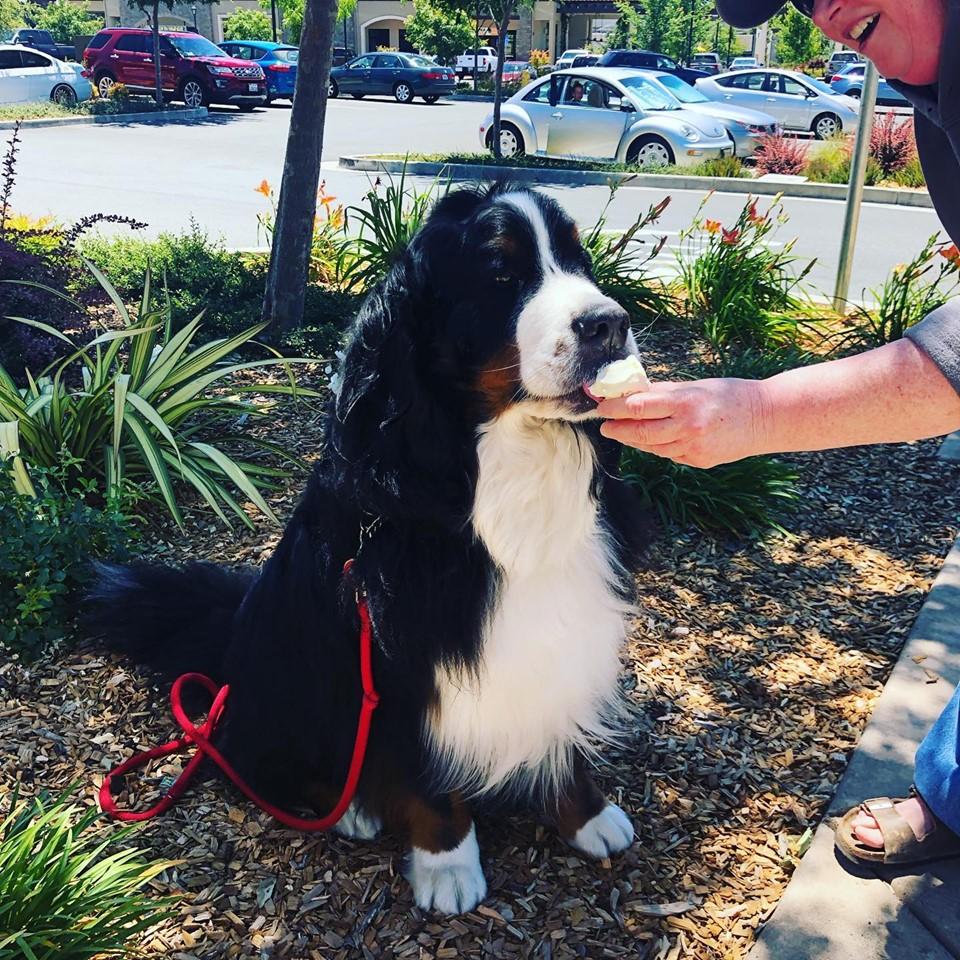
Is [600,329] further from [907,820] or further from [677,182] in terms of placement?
[677,182]

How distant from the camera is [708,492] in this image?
4.02 m

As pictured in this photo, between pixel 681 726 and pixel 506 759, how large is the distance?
2.71 feet

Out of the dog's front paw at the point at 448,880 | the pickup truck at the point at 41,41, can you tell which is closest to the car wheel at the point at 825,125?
the dog's front paw at the point at 448,880

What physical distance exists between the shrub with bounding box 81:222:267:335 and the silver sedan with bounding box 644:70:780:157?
1121 cm

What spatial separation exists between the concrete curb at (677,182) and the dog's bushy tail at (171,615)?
9.80 m

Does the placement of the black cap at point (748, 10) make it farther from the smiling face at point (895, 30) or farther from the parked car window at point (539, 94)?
the parked car window at point (539, 94)

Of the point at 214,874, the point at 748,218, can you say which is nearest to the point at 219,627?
the point at 214,874

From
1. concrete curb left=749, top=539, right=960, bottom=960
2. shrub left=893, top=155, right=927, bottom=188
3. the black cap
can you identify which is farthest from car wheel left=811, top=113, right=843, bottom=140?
the black cap

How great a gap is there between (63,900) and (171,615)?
1035 millimetres

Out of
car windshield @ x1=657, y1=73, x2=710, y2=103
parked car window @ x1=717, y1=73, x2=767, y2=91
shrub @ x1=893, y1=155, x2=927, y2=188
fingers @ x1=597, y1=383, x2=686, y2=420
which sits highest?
parked car window @ x1=717, y1=73, x2=767, y2=91

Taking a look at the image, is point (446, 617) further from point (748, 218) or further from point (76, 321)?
point (748, 218)

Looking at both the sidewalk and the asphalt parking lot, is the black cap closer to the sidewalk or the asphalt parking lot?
the sidewalk

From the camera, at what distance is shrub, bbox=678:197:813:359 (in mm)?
5789

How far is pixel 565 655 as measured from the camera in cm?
216
